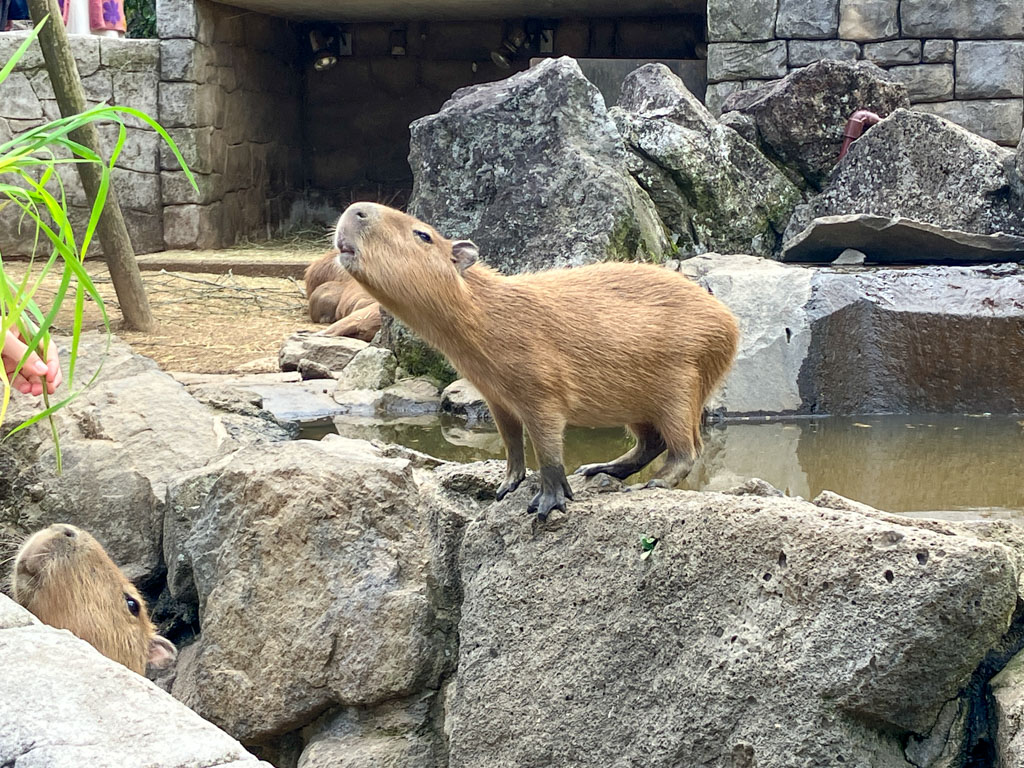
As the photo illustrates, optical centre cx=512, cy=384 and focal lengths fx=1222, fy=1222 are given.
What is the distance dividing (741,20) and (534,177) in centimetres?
417

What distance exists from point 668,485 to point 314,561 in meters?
0.96

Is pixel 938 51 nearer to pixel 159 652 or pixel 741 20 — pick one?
pixel 741 20

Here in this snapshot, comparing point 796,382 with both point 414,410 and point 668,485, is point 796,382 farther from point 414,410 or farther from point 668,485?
point 668,485

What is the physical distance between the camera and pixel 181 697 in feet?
10.9

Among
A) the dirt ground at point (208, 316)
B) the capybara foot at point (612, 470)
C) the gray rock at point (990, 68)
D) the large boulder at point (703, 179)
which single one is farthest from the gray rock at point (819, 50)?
the capybara foot at point (612, 470)

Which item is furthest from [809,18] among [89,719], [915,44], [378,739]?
[89,719]

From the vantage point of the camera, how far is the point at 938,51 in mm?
9695

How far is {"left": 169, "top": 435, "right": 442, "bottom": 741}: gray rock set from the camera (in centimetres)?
306

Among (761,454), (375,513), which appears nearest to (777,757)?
(375,513)

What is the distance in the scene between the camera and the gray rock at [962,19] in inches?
378

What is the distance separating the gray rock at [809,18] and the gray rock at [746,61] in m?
0.15

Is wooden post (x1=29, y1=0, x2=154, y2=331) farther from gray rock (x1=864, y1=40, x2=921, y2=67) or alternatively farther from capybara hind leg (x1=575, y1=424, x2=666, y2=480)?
gray rock (x1=864, y1=40, x2=921, y2=67)

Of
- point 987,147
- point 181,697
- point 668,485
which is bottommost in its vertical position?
point 181,697

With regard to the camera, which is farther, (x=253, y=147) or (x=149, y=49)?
(x=253, y=147)
